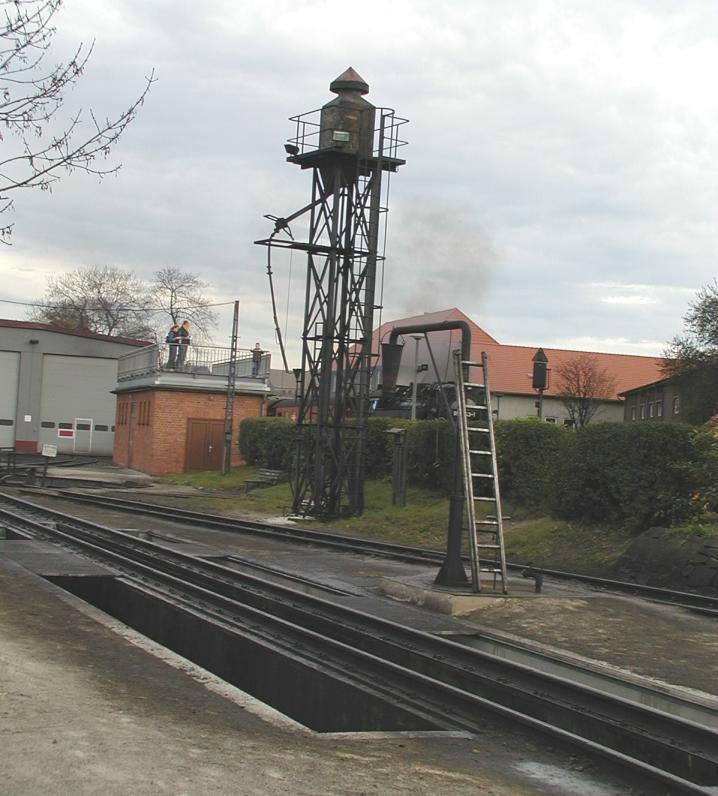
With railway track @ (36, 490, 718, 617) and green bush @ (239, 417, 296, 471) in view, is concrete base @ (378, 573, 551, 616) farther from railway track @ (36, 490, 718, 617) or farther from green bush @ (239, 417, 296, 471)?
green bush @ (239, 417, 296, 471)

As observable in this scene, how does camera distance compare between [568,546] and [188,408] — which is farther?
[188,408]

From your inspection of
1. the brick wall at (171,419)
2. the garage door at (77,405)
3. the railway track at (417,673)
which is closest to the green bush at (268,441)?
the brick wall at (171,419)

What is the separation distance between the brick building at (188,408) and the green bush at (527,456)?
22.8 metres

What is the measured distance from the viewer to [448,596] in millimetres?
12883

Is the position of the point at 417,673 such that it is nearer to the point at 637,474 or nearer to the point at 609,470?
the point at 637,474

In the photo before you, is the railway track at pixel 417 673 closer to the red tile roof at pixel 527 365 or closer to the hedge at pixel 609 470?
the hedge at pixel 609 470

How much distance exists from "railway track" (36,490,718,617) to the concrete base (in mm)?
1749

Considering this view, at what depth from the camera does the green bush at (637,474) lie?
1728cm

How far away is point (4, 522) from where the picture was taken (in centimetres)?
2164

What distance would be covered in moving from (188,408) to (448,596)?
33.1 metres

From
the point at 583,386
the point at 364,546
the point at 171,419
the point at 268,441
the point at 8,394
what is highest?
the point at 583,386

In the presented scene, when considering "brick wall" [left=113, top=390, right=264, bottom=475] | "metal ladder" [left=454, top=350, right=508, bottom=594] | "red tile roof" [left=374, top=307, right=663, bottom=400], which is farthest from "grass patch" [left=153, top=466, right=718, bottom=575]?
"red tile roof" [left=374, top=307, right=663, bottom=400]

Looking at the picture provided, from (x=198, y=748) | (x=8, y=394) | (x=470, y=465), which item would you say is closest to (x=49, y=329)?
(x=8, y=394)

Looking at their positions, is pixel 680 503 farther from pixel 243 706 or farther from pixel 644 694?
pixel 243 706
